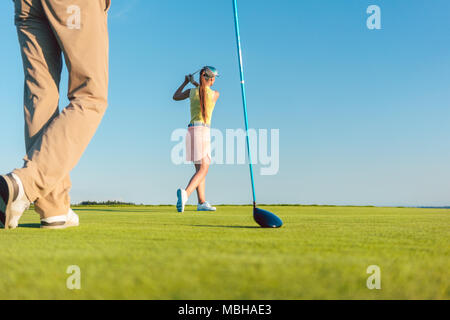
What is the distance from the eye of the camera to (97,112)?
272 cm

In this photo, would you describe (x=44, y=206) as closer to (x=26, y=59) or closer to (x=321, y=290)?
(x=26, y=59)

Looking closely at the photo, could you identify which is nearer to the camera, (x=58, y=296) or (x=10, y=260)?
(x=58, y=296)

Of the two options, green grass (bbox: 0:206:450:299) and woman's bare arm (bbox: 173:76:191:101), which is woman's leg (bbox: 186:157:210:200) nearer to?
woman's bare arm (bbox: 173:76:191:101)

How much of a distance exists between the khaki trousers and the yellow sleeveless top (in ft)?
15.3

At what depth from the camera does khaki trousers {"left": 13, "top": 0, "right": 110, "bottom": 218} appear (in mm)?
2479

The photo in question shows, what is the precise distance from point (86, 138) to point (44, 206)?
595 millimetres

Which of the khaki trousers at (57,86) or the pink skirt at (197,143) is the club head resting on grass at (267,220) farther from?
the pink skirt at (197,143)

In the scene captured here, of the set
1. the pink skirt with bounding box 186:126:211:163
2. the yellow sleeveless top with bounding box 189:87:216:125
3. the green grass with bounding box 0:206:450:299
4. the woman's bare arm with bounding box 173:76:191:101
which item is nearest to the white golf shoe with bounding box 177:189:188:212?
the pink skirt with bounding box 186:126:211:163

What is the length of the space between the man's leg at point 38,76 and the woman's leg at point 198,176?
392 cm

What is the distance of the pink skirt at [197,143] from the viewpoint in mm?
7386

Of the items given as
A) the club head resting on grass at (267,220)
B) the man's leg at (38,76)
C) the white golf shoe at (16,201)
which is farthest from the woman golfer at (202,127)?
the white golf shoe at (16,201)

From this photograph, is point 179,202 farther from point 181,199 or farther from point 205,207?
point 205,207
